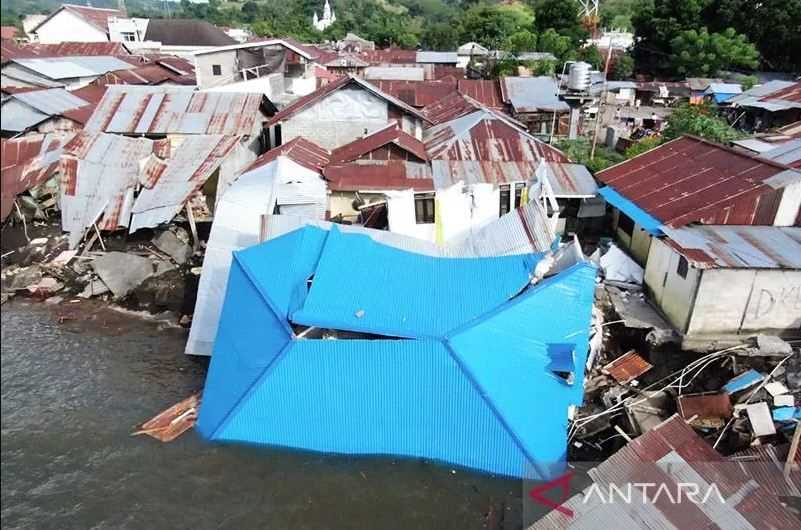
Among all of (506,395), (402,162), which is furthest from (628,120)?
(506,395)

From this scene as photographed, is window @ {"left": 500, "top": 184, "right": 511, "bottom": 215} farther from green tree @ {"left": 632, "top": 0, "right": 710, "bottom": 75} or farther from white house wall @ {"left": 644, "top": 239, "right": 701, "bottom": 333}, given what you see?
green tree @ {"left": 632, "top": 0, "right": 710, "bottom": 75}

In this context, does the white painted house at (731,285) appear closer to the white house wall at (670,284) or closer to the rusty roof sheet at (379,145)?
the white house wall at (670,284)

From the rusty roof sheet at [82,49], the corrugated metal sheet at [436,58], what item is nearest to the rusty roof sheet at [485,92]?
the corrugated metal sheet at [436,58]

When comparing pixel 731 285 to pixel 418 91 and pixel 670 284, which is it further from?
pixel 418 91

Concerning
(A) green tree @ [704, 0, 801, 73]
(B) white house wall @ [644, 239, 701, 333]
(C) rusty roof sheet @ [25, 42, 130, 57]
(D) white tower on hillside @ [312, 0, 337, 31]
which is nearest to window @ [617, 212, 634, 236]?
(B) white house wall @ [644, 239, 701, 333]

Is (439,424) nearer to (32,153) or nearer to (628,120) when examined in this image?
(32,153)

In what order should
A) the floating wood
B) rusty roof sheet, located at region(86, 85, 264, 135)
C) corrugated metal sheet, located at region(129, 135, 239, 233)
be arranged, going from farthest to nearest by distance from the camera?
1. rusty roof sheet, located at region(86, 85, 264, 135)
2. corrugated metal sheet, located at region(129, 135, 239, 233)
3. the floating wood
